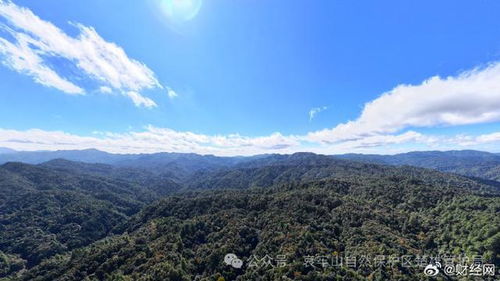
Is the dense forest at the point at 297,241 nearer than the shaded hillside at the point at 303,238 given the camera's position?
Yes

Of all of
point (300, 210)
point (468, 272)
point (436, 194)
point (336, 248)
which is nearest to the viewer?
point (468, 272)

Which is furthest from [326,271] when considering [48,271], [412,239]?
[48,271]

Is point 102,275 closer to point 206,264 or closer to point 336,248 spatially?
point 206,264

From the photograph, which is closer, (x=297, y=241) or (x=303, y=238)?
(x=297, y=241)

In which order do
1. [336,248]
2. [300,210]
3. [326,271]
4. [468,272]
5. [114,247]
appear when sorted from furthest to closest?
[300,210], [114,247], [336,248], [326,271], [468,272]

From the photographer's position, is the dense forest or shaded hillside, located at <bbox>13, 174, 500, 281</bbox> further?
shaded hillside, located at <bbox>13, 174, 500, 281</bbox>

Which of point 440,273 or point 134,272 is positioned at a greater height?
point 440,273

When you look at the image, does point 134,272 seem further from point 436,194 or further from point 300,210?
point 436,194

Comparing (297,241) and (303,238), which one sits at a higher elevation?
(303,238)

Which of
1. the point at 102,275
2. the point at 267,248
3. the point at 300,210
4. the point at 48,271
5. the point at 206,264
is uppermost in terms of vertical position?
the point at 300,210

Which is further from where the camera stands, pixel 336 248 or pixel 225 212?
pixel 225 212
